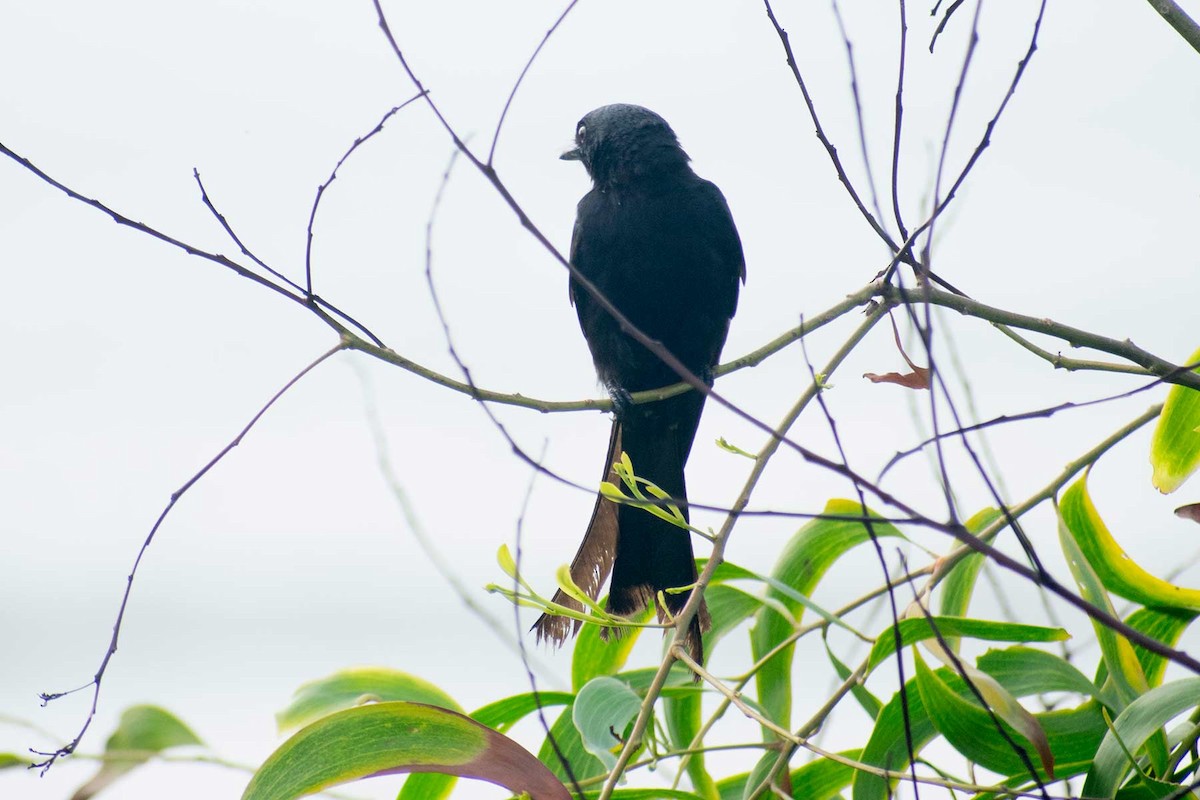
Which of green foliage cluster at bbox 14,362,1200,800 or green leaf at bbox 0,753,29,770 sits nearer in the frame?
green foliage cluster at bbox 14,362,1200,800

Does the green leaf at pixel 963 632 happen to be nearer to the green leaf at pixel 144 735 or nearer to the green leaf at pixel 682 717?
the green leaf at pixel 682 717

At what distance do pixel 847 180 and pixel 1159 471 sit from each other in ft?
2.42

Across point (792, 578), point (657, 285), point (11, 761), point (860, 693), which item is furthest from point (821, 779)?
point (657, 285)

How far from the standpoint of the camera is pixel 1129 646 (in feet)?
5.31

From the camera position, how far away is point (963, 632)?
1638mm

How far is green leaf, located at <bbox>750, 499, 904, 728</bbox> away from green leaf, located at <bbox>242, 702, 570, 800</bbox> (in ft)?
1.83

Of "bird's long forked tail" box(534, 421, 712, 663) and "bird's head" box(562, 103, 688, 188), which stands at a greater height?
"bird's head" box(562, 103, 688, 188)

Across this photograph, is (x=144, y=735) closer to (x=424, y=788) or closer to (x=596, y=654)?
(x=424, y=788)

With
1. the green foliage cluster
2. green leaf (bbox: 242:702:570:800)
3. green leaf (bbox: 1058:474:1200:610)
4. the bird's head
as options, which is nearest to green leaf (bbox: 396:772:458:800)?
the green foliage cluster

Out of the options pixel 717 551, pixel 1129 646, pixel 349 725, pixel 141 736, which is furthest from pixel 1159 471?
pixel 141 736

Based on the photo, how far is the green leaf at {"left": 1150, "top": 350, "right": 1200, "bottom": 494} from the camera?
68.4 inches

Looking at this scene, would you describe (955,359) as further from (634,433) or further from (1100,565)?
(634,433)

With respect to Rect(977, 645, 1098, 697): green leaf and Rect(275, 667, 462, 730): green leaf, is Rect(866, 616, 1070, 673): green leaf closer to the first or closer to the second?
Rect(977, 645, 1098, 697): green leaf

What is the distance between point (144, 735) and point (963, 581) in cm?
145
